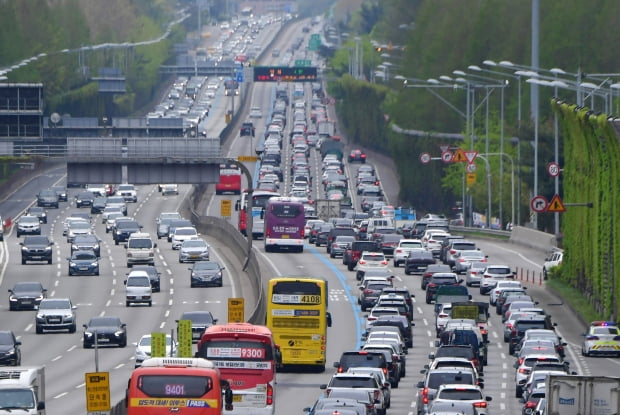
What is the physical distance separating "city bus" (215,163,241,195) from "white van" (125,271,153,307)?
221ft

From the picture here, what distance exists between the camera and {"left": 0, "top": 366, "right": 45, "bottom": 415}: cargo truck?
38406 millimetres

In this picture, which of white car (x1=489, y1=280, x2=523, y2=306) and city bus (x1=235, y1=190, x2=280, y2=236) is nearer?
white car (x1=489, y1=280, x2=523, y2=306)

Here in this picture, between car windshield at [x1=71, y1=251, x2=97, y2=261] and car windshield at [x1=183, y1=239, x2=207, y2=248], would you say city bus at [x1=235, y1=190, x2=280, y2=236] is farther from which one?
car windshield at [x1=71, y1=251, x2=97, y2=261]

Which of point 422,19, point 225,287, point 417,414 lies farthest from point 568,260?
point 422,19

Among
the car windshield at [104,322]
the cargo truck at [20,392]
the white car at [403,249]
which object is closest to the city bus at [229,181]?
the white car at [403,249]

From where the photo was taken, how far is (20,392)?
38812 mm

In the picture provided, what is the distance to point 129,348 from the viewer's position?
69.9 metres

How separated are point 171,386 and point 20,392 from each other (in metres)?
3.90

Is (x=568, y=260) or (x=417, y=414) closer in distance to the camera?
(x=417, y=414)

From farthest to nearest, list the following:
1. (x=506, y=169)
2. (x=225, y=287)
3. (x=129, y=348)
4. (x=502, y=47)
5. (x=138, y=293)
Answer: (x=502, y=47), (x=506, y=169), (x=225, y=287), (x=138, y=293), (x=129, y=348)

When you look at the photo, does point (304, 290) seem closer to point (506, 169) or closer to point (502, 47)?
point (506, 169)

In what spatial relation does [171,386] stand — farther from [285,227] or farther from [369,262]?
[285,227]

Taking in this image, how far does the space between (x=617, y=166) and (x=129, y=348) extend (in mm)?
23909

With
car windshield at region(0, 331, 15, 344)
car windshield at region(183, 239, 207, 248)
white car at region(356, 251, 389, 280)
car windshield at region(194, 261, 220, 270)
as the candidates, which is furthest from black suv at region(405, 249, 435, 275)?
car windshield at region(0, 331, 15, 344)
